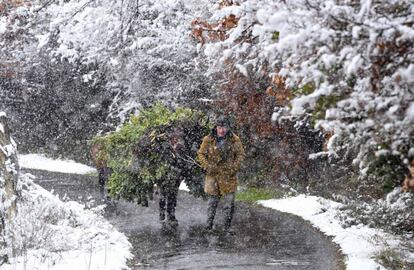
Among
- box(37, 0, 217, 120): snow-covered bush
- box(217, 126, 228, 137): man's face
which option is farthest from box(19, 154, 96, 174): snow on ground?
box(217, 126, 228, 137): man's face

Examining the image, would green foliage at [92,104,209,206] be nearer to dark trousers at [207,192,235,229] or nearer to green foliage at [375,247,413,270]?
dark trousers at [207,192,235,229]

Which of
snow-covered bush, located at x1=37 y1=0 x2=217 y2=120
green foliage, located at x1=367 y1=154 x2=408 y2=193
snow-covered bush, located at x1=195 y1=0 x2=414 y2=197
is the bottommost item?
snow-covered bush, located at x1=37 y1=0 x2=217 y2=120

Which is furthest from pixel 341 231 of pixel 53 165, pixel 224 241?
pixel 53 165

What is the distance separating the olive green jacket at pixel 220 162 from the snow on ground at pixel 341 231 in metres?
1.90

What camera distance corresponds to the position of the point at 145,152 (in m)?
11.3

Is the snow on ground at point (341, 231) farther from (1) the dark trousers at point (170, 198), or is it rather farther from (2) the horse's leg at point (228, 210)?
(1) the dark trousers at point (170, 198)

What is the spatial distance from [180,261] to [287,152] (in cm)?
619

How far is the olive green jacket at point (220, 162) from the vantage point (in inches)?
418

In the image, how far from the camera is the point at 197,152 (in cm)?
1120

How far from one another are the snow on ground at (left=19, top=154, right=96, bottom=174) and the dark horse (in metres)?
14.5

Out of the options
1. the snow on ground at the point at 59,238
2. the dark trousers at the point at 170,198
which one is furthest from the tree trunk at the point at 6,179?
the dark trousers at the point at 170,198

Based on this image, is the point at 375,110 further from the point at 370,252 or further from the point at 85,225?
the point at 85,225

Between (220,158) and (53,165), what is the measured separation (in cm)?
1851

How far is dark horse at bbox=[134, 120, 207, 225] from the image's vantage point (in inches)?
441
